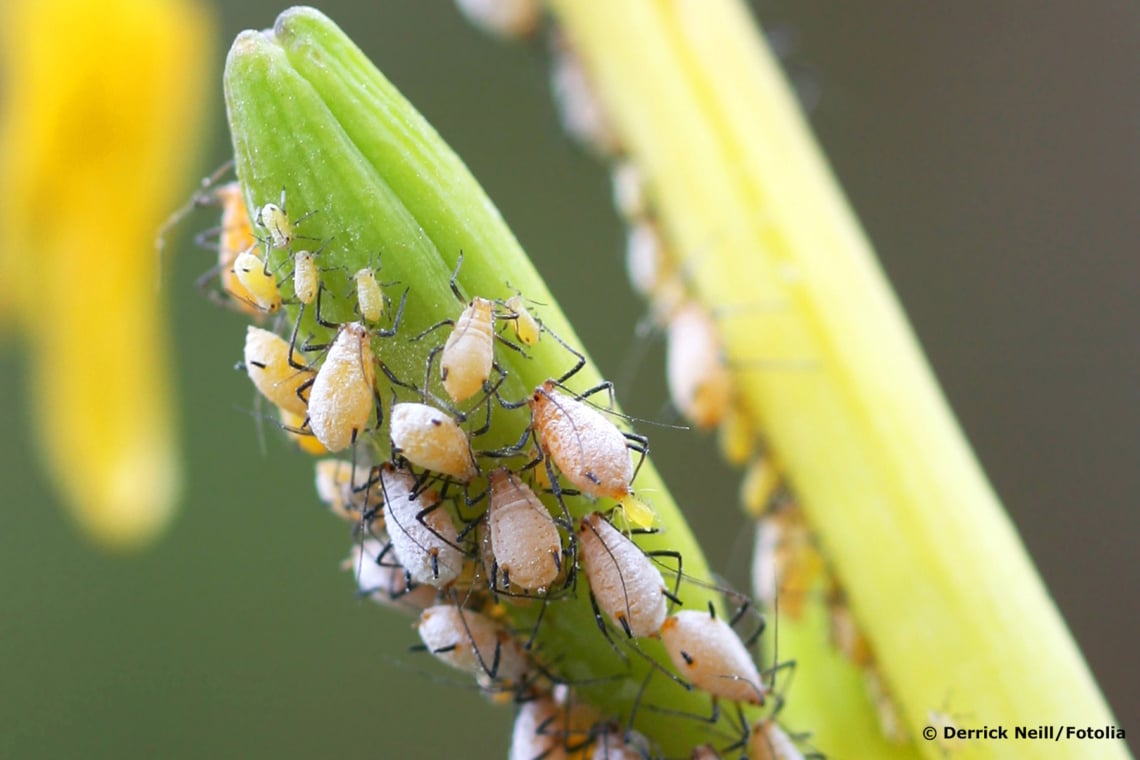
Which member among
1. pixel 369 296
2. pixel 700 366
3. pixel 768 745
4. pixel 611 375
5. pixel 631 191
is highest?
pixel 611 375

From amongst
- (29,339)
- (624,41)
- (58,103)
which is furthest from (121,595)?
(624,41)

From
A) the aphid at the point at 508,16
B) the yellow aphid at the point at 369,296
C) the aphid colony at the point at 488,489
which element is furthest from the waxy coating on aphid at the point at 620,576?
the aphid at the point at 508,16

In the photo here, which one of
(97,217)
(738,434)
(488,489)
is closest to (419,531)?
(488,489)

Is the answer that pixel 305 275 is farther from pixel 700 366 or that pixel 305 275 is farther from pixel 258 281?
pixel 700 366

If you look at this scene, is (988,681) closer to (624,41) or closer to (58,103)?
(624,41)

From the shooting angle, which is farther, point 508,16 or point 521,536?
point 508,16

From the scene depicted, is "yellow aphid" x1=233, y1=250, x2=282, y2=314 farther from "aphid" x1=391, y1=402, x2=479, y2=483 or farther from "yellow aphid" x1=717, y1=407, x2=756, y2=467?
"yellow aphid" x1=717, y1=407, x2=756, y2=467

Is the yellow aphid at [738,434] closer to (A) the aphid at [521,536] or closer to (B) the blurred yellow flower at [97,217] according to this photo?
(A) the aphid at [521,536]
